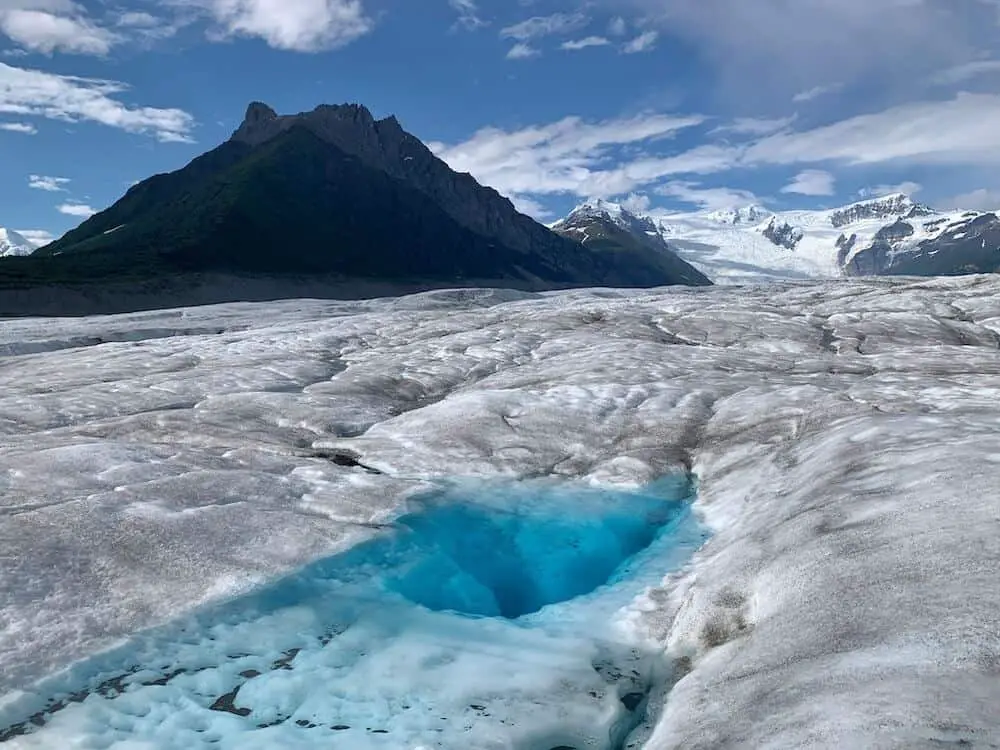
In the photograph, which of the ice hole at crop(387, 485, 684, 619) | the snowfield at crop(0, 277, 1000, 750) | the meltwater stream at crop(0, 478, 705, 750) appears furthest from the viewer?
the ice hole at crop(387, 485, 684, 619)

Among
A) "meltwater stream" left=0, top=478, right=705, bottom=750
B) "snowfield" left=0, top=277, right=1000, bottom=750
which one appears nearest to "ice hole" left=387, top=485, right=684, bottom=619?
"meltwater stream" left=0, top=478, right=705, bottom=750

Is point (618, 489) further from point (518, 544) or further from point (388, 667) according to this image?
point (388, 667)

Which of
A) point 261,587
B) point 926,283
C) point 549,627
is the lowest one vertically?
point 549,627

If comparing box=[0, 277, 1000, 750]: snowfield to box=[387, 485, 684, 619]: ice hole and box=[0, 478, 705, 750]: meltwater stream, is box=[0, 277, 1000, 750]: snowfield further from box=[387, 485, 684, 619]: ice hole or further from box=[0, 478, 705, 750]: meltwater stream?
box=[387, 485, 684, 619]: ice hole

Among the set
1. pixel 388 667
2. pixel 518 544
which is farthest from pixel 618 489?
pixel 388 667

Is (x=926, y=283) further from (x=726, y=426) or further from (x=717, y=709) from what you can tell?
(x=717, y=709)

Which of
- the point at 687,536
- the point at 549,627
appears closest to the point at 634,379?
the point at 687,536

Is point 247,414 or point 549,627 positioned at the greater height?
point 247,414
